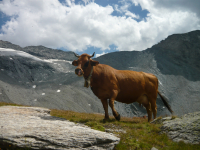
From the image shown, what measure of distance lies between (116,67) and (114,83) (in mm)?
39979

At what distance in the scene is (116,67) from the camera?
4809 cm

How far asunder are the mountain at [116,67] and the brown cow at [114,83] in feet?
77.3

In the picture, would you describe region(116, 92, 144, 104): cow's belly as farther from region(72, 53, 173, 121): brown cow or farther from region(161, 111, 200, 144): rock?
region(161, 111, 200, 144): rock

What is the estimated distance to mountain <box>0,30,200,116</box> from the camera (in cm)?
3316

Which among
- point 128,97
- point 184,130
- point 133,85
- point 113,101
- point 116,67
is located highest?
point 116,67

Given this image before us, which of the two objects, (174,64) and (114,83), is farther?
(174,64)

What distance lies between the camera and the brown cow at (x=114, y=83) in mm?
8125

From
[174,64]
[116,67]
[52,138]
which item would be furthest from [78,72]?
[174,64]

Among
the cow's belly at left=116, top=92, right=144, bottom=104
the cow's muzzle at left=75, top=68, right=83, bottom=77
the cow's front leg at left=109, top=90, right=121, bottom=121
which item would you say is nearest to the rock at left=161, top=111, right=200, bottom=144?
the cow's front leg at left=109, top=90, right=121, bottom=121

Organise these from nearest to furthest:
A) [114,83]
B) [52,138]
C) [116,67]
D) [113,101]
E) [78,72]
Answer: [52,138], [78,72], [113,101], [114,83], [116,67]

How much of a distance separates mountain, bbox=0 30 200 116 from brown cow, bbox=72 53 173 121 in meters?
23.6

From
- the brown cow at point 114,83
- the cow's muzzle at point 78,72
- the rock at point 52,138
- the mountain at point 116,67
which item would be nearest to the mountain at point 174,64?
the mountain at point 116,67

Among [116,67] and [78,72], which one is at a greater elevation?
[116,67]

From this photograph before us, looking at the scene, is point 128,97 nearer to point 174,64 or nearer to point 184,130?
point 184,130
